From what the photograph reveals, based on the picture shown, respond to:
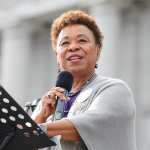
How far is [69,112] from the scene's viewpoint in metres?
3.97

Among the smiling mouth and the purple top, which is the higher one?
the smiling mouth

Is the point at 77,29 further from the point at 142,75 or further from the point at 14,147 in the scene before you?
the point at 142,75

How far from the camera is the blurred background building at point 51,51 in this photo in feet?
71.4

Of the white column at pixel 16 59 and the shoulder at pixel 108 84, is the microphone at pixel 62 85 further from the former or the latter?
the white column at pixel 16 59

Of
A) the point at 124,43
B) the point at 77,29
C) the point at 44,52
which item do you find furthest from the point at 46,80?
the point at 77,29

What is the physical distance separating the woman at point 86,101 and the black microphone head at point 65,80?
0.05 metres

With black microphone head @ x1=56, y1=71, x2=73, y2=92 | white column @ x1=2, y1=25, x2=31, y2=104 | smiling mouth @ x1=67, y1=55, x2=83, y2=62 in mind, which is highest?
smiling mouth @ x1=67, y1=55, x2=83, y2=62

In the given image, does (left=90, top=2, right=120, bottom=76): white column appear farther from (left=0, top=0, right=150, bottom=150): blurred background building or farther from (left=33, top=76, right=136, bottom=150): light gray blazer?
(left=33, top=76, right=136, bottom=150): light gray blazer

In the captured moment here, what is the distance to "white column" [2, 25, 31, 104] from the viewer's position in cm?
2466

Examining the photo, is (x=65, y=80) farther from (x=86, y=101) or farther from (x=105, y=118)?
(x=105, y=118)

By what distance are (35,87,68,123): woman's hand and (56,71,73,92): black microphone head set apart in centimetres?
6

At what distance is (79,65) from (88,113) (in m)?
0.31

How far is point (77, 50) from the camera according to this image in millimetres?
4020

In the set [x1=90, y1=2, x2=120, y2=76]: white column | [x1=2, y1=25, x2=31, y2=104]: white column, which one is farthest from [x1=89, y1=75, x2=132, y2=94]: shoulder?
[x1=2, y1=25, x2=31, y2=104]: white column
